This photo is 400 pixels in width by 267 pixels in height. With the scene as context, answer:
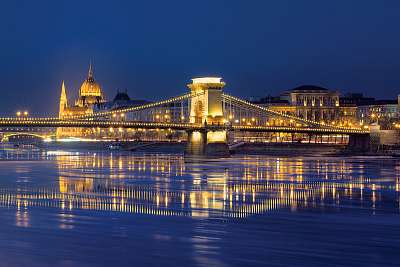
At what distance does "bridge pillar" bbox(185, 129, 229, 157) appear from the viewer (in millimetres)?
66000

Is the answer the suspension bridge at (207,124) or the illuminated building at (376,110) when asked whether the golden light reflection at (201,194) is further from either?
the illuminated building at (376,110)

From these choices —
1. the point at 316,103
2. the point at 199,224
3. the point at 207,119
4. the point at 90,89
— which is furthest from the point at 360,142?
the point at 90,89

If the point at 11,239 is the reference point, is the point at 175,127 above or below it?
above

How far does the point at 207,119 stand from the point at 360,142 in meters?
15.2

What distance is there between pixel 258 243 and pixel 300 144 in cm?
6276

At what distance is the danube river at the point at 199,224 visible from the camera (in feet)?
48.9

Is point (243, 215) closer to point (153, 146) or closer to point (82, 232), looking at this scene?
point (82, 232)

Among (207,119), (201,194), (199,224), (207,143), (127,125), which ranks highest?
(207,119)

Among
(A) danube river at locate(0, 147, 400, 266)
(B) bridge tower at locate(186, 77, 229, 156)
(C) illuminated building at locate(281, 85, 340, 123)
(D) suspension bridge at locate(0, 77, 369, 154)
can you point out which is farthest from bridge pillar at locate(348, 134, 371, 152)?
(C) illuminated building at locate(281, 85, 340, 123)

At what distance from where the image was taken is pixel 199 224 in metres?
18.9

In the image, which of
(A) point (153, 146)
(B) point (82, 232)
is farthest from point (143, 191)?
(A) point (153, 146)

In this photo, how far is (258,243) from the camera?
16.2m

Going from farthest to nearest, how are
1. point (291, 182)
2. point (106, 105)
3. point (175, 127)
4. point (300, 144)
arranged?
1. point (106, 105)
2. point (300, 144)
3. point (175, 127)
4. point (291, 182)

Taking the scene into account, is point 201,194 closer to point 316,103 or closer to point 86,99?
point 316,103
